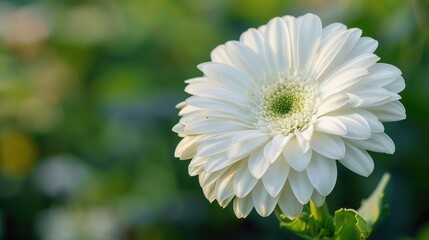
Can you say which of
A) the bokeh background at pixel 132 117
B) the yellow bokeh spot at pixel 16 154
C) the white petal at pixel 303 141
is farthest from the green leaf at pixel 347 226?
the yellow bokeh spot at pixel 16 154

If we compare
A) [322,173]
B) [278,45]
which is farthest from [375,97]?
[278,45]

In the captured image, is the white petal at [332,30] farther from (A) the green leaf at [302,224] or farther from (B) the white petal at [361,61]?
A: (A) the green leaf at [302,224]

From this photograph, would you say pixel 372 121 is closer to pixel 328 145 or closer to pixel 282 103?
pixel 328 145

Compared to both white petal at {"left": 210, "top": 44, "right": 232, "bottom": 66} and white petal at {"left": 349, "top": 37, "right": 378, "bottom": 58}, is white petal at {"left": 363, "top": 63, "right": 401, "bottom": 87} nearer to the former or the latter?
white petal at {"left": 349, "top": 37, "right": 378, "bottom": 58}

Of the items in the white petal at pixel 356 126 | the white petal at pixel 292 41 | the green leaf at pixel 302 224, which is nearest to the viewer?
the white petal at pixel 356 126

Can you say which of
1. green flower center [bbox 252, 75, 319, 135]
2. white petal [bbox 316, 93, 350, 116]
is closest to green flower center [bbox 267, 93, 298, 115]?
green flower center [bbox 252, 75, 319, 135]

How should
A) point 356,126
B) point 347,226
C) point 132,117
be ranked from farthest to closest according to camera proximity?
point 132,117 < point 347,226 < point 356,126
